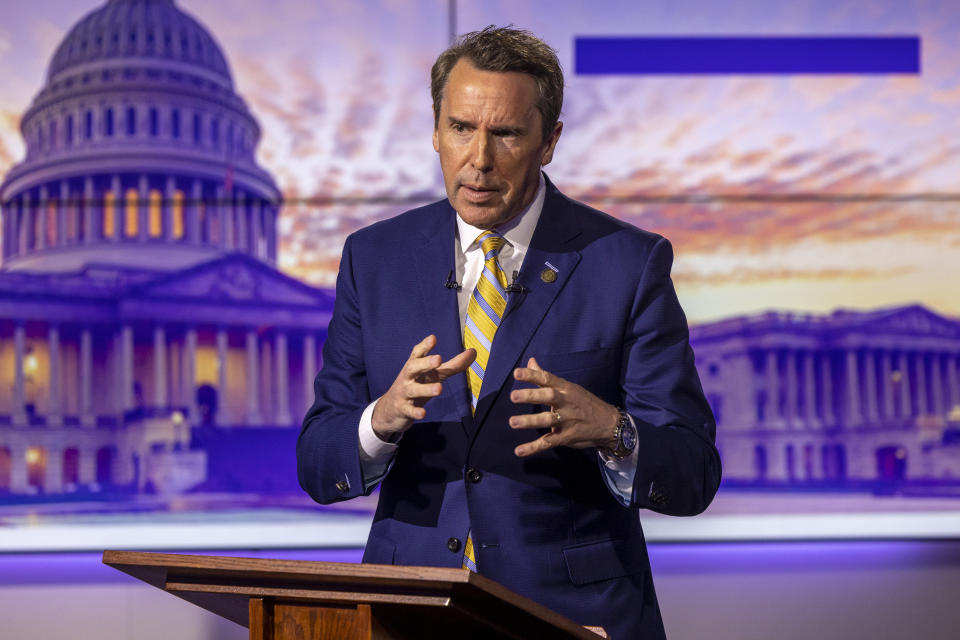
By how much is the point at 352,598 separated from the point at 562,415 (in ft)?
1.27

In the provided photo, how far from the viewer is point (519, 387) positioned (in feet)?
5.01

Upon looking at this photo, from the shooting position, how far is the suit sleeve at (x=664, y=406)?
142cm

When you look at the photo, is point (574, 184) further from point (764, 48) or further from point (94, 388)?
point (94, 388)

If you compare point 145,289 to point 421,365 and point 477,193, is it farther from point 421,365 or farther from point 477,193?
point 421,365

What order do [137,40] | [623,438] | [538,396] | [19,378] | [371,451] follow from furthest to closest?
[137,40], [19,378], [371,451], [623,438], [538,396]

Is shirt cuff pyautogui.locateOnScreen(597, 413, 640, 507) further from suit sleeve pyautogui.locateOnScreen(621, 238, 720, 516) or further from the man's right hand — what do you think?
the man's right hand

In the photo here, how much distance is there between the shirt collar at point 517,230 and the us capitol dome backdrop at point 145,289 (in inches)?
97.5

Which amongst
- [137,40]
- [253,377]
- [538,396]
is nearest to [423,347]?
Answer: [538,396]


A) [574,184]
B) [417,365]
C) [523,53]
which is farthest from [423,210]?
[574,184]

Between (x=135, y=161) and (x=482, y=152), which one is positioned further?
(x=135, y=161)

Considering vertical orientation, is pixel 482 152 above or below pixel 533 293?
above

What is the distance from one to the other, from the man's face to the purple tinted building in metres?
2.63

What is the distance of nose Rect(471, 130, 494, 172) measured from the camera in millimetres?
1521

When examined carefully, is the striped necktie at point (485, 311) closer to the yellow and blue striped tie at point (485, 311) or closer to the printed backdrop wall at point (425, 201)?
the yellow and blue striped tie at point (485, 311)
